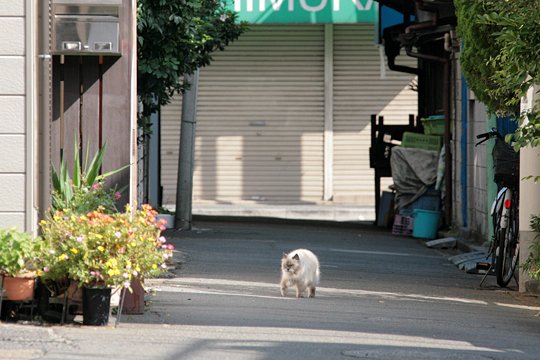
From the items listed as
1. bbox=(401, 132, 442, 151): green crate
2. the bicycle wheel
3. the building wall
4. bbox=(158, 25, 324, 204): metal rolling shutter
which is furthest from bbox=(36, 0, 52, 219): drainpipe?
bbox=(158, 25, 324, 204): metal rolling shutter

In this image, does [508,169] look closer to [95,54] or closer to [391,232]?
[95,54]

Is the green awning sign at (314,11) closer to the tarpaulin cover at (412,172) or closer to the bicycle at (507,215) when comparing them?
the tarpaulin cover at (412,172)

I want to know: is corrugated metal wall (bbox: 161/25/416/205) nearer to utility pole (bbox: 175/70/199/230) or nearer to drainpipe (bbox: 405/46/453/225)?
drainpipe (bbox: 405/46/453/225)

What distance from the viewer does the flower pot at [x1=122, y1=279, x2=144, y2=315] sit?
11.5 m

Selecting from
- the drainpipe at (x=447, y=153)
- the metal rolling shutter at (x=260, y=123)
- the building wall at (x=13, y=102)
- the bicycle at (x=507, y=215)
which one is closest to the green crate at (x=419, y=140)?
the drainpipe at (x=447, y=153)

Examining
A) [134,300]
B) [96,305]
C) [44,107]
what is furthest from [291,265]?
[96,305]

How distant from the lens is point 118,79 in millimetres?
13219

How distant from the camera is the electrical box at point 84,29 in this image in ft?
42.1

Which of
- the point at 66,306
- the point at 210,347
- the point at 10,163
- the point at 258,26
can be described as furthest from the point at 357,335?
the point at 258,26

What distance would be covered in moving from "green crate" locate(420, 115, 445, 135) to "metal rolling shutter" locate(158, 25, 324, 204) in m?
7.33

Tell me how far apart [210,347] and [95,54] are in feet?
Result: 13.7

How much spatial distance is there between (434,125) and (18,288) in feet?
59.2

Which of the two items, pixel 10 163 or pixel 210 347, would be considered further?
pixel 10 163

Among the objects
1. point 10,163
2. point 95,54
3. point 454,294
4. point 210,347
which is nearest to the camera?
point 210,347
